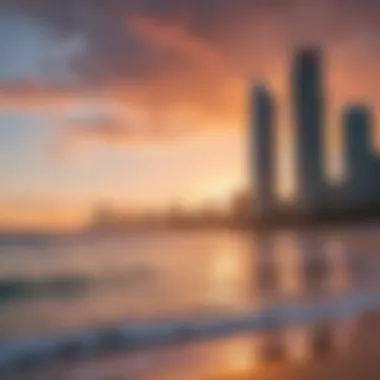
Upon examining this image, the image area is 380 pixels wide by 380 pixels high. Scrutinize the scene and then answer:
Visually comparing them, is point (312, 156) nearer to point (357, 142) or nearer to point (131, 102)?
point (357, 142)

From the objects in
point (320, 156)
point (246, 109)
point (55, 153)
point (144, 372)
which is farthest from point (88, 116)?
point (144, 372)

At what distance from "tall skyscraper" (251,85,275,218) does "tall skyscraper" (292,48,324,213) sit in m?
0.09

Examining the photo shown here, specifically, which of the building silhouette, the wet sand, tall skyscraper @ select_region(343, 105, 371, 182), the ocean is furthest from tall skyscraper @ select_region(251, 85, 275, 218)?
the wet sand

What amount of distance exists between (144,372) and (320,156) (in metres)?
1.02

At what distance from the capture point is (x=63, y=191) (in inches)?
70.8

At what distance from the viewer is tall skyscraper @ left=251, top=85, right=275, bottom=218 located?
76.0 inches

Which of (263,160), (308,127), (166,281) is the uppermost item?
(308,127)

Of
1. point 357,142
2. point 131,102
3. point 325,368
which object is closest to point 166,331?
point 325,368

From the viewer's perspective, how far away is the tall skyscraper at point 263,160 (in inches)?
76.0

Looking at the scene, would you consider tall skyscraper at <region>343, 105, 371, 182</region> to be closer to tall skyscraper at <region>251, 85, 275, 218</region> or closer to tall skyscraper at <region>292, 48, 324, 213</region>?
tall skyscraper at <region>292, 48, 324, 213</region>

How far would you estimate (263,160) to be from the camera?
6.38 feet

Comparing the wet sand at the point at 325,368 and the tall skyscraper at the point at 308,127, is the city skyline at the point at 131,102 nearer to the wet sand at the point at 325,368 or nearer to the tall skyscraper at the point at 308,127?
the tall skyscraper at the point at 308,127

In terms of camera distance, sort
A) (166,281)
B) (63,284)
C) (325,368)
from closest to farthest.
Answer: (325,368) < (63,284) < (166,281)

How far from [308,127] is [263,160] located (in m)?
0.21
